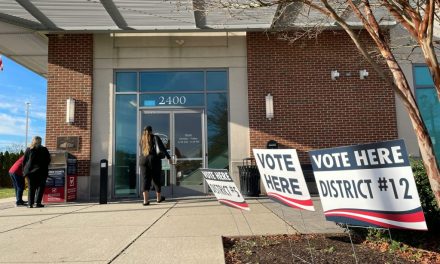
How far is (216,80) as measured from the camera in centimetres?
1239

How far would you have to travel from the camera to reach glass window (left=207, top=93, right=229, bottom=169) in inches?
475

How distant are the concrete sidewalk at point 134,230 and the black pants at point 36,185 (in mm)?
416

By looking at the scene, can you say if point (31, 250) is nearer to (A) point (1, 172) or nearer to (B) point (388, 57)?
(B) point (388, 57)

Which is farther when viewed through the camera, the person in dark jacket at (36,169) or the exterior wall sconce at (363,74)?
the exterior wall sconce at (363,74)

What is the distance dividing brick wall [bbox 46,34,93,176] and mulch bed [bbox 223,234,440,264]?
7.63 m

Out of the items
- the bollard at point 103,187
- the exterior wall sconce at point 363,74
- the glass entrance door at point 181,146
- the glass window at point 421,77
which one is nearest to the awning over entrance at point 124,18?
the exterior wall sconce at point 363,74

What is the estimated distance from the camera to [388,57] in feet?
14.7

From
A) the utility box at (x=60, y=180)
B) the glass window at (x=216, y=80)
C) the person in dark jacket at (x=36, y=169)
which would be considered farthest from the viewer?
the glass window at (x=216, y=80)

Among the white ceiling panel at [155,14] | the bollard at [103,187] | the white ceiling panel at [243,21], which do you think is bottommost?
the bollard at [103,187]

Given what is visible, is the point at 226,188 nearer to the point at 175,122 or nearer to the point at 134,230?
the point at 134,230

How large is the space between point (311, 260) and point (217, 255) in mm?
1020

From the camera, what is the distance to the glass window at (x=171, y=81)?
12281 millimetres

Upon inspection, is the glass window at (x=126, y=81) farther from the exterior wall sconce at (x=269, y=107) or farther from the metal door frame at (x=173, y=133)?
the exterior wall sconce at (x=269, y=107)

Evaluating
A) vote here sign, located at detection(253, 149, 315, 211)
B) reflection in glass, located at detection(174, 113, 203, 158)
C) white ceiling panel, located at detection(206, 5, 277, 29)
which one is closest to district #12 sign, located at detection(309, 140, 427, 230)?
vote here sign, located at detection(253, 149, 315, 211)
